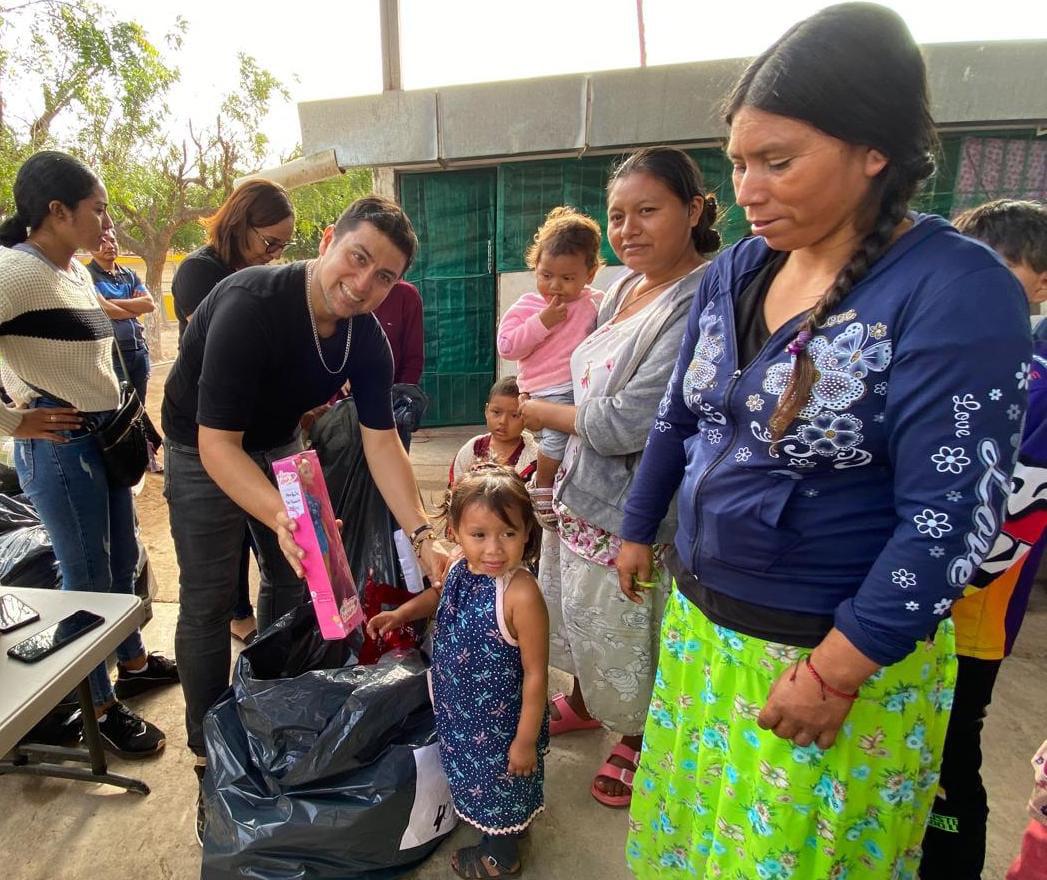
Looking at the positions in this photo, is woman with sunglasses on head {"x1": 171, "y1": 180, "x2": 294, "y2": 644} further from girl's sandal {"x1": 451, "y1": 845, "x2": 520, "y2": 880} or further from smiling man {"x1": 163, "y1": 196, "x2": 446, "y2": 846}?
girl's sandal {"x1": 451, "y1": 845, "x2": 520, "y2": 880}

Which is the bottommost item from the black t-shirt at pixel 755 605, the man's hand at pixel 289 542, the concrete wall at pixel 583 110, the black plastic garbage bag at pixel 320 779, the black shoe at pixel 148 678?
the black shoe at pixel 148 678

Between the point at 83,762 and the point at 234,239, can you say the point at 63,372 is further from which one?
the point at 83,762

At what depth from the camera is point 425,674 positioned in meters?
1.75

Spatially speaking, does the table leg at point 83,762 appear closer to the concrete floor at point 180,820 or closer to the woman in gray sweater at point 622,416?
the concrete floor at point 180,820

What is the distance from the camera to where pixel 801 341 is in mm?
912

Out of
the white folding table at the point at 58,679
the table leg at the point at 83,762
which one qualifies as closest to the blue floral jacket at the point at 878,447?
the white folding table at the point at 58,679

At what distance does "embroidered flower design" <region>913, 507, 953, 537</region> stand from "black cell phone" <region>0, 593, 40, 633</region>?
73.7 inches

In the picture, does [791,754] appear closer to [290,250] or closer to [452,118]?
[452,118]

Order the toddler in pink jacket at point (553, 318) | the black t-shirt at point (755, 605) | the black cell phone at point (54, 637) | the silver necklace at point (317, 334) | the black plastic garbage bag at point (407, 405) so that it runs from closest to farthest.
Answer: the black t-shirt at point (755, 605)
the black cell phone at point (54, 637)
the silver necklace at point (317, 334)
the toddler in pink jacket at point (553, 318)
the black plastic garbage bag at point (407, 405)

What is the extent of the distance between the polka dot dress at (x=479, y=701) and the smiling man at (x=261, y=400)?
253 mm

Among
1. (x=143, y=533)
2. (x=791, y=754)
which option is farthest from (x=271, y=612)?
(x=143, y=533)

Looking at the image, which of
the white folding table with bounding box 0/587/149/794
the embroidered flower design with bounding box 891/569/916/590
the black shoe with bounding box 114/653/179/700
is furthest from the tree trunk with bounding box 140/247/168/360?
the embroidered flower design with bounding box 891/569/916/590

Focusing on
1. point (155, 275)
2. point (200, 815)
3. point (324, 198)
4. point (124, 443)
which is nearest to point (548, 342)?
point (124, 443)

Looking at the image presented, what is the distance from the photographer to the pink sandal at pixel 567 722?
2301 mm
